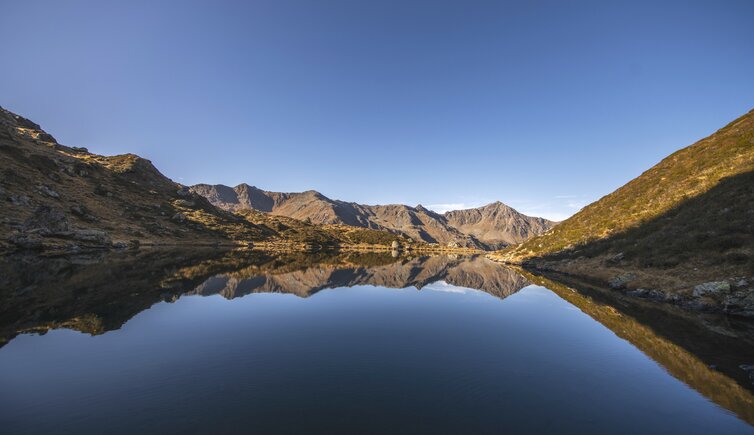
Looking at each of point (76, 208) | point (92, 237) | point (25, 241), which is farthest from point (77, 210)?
point (25, 241)

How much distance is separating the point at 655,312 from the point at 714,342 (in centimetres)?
1299

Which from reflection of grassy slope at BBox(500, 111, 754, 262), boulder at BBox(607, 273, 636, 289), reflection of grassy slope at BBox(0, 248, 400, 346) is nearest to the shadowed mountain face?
reflection of grassy slope at BBox(0, 248, 400, 346)

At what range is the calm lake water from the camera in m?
13.4

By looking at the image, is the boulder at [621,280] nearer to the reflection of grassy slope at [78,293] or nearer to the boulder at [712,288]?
the boulder at [712,288]

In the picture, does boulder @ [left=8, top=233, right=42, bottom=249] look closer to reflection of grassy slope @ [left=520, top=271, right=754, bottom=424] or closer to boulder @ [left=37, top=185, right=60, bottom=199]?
boulder @ [left=37, top=185, right=60, bottom=199]

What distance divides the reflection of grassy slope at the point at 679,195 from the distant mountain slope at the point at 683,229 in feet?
0.66

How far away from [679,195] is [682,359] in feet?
226

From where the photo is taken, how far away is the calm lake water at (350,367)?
13445 mm

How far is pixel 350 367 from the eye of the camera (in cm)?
1941

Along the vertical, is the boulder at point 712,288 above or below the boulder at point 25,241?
below

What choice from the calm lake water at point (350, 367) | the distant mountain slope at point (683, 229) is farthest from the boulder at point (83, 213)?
the distant mountain slope at point (683, 229)

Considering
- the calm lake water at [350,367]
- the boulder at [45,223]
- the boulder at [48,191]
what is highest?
the boulder at [48,191]

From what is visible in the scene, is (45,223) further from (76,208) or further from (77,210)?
(76,208)

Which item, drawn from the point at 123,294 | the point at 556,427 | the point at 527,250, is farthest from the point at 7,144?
the point at 527,250
